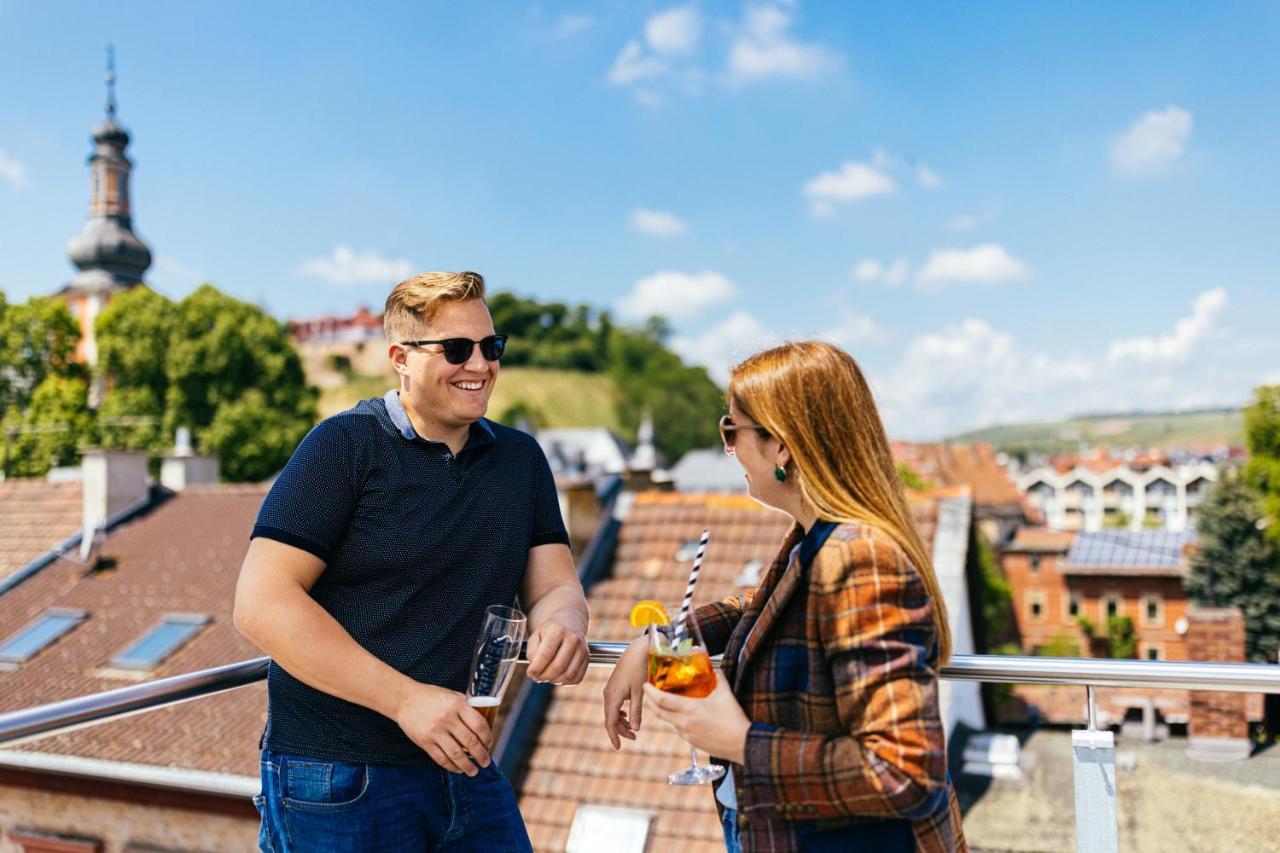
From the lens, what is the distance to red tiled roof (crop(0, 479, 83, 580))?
1559cm

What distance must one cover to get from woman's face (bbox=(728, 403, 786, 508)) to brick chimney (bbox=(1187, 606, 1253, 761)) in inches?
257

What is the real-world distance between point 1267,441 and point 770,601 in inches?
1685

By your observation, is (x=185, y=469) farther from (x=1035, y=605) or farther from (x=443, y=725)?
(x=1035, y=605)

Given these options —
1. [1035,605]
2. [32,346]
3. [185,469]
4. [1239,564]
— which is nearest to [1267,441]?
[1239,564]

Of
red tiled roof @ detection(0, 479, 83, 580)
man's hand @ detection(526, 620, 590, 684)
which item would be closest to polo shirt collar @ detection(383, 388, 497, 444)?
man's hand @ detection(526, 620, 590, 684)

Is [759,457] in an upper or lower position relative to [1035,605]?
upper

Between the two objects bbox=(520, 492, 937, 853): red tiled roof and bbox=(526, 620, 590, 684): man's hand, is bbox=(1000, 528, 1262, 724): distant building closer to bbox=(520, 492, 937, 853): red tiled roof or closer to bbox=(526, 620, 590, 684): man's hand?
bbox=(520, 492, 937, 853): red tiled roof

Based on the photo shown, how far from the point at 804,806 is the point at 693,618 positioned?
610 mm

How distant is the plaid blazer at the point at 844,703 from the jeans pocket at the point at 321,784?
80cm

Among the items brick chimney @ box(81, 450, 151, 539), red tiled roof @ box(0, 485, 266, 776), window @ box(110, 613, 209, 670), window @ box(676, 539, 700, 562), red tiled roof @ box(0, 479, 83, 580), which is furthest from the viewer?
brick chimney @ box(81, 450, 151, 539)

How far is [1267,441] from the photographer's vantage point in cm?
3878

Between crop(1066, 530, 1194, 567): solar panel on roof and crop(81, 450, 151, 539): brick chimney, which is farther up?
crop(81, 450, 151, 539): brick chimney

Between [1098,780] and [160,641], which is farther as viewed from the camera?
[160,641]

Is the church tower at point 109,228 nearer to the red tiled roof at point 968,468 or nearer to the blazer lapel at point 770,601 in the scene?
the red tiled roof at point 968,468
